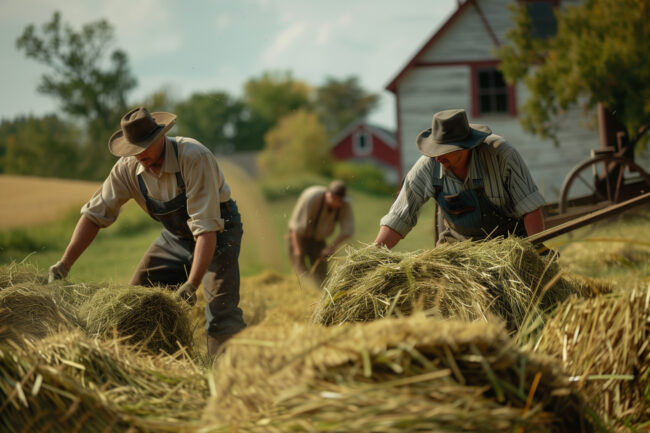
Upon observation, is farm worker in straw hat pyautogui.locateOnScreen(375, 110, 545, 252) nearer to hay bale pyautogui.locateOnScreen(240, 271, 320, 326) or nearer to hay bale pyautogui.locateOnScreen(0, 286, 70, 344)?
hay bale pyautogui.locateOnScreen(240, 271, 320, 326)

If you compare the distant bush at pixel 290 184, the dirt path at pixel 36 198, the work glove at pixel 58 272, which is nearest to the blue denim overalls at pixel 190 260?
the work glove at pixel 58 272

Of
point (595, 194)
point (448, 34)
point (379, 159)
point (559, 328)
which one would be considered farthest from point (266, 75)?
point (559, 328)

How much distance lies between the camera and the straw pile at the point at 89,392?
219 centimetres

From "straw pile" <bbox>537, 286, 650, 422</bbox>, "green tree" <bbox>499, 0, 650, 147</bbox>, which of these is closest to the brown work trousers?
"green tree" <bbox>499, 0, 650, 147</bbox>

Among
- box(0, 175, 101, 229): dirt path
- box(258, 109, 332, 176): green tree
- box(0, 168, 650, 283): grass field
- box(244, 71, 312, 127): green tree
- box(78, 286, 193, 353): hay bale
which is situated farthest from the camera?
box(244, 71, 312, 127): green tree

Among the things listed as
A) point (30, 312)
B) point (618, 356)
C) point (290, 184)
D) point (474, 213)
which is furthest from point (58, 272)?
point (290, 184)

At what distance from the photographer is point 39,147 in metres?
25.7

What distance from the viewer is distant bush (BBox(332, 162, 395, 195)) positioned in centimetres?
3791

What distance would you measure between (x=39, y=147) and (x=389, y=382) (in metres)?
26.6

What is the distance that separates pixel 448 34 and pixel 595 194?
955 cm

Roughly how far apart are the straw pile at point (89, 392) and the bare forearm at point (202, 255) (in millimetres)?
1608

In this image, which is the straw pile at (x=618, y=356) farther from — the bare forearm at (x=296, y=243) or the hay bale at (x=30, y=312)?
the bare forearm at (x=296, y=243)

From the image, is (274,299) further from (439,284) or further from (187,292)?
(439,284)

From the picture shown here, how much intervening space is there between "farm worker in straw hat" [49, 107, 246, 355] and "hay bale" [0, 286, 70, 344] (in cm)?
Result: 65
